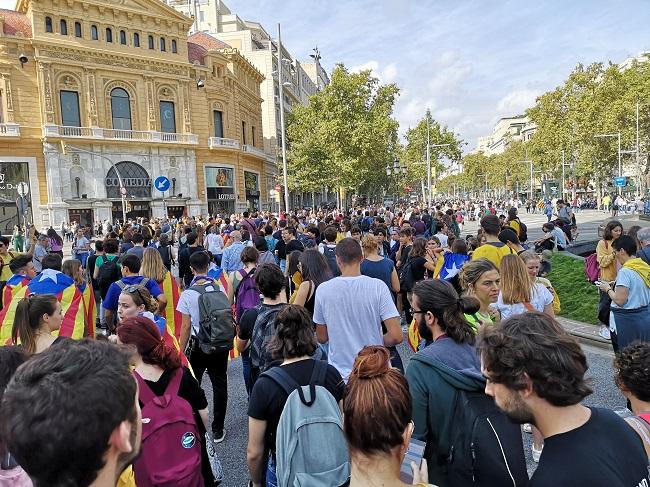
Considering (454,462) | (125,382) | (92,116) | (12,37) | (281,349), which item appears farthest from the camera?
(92,116)

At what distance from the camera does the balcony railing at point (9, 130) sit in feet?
108

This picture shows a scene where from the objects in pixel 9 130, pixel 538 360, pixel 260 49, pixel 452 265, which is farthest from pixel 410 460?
pixel 260 49

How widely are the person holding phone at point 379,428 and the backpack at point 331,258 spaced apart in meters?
4.91

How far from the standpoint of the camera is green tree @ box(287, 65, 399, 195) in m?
40.7

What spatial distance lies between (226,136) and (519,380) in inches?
1769

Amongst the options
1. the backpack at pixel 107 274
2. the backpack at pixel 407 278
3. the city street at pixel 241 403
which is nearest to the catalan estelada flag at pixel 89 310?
the backpack at pixel 107 274

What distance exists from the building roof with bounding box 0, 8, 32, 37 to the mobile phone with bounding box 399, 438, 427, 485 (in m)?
42.0

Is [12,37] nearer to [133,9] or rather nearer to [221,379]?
[133,9]

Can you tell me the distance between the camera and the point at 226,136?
44375 millimetres

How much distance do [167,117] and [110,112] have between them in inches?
179

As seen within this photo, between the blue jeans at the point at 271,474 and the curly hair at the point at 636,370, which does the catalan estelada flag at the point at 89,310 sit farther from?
the curly hair at the point at 636,370

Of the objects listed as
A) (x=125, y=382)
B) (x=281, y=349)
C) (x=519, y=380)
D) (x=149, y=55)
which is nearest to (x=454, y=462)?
(x=519, y=380)

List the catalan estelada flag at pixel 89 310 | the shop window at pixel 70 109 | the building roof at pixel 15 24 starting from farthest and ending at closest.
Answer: the shop window at pixel 70 109, the building roof at pixel 15 24, the catalan estelada flag at pixel 89 310

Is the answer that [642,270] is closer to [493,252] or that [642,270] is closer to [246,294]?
[493,252]
